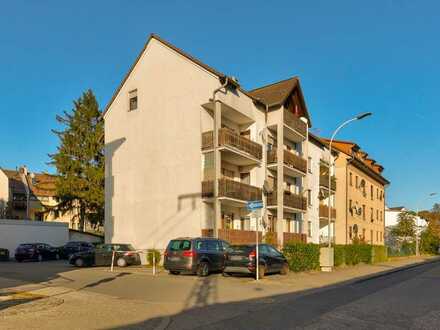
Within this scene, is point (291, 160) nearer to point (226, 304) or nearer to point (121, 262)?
point (121, 262)

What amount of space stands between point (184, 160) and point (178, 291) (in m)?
13.8

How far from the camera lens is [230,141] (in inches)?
1046

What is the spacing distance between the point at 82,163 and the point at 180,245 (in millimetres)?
30642

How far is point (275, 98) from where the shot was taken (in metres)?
31.7

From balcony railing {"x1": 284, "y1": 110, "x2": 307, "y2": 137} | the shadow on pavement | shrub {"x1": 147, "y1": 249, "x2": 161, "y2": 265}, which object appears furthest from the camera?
balcony railing {"x1": 284, "y1": 110, "x2": 307, "y2": 137}

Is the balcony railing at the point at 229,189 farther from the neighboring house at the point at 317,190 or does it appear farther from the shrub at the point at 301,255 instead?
the neighboring house at the point at 317,190

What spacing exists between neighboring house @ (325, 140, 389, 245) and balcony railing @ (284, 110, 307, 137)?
11627 millimetres

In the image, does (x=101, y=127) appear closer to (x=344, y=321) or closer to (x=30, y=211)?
(x=30, y=211)

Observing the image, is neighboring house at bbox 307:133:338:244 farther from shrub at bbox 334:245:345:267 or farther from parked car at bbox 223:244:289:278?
parked car at bbox 223:244:289:278

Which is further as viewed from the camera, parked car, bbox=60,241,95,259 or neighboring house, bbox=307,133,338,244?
neighboring house, bbox=307,133,338,244

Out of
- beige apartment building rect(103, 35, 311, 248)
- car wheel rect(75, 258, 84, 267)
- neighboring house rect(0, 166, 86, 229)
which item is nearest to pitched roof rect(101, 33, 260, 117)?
beige apartment building rect(103, 35, 311, 248)

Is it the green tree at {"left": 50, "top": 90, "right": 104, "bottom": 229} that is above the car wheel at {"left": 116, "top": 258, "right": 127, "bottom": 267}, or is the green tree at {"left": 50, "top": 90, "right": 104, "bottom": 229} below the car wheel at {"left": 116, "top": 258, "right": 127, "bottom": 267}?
above

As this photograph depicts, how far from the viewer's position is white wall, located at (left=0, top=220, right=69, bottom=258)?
1383 inches

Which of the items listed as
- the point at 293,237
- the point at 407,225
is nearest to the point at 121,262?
the point at 293,237
